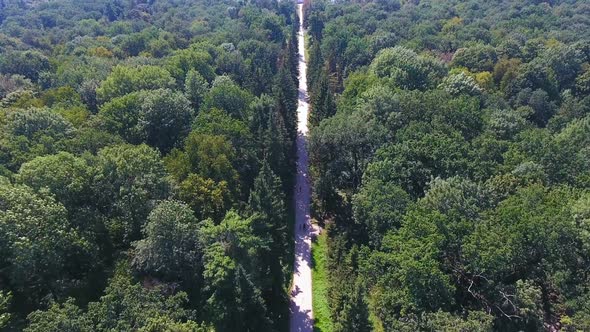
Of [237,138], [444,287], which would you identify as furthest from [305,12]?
[444,287]

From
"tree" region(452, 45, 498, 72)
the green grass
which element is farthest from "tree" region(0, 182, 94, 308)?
"tree" region(452, 45, 498, 72)

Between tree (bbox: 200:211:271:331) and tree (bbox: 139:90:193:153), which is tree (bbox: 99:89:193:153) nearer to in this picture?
tree (bbox: 139:90:193:153)

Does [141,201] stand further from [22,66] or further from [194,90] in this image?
[22,66]

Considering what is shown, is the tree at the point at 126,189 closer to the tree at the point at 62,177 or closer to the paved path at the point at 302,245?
the tree at the point at 62,177

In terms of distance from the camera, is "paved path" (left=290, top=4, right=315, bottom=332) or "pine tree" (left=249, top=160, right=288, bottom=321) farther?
"paved path" (left=290, top=4, right=315, bottom=332)

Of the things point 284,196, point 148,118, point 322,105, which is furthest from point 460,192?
point 148,118

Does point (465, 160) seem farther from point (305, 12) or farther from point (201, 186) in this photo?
point (305, 12)
